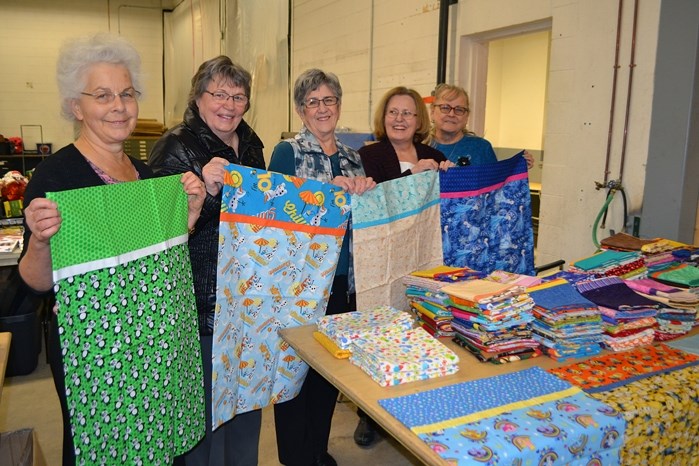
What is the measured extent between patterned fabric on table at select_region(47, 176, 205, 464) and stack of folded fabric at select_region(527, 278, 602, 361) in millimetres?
1250

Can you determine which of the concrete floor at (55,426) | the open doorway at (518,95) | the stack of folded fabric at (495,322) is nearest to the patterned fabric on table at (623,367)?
the stack of folded fabric at (495,322)

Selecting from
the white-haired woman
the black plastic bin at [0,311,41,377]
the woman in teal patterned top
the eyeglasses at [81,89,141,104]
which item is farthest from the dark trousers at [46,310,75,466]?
the black plastic bin at [0,311,41,377]

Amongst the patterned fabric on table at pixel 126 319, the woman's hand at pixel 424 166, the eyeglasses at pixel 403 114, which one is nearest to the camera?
the patterned fabric on table at pixel 126 319

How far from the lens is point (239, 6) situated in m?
7.34

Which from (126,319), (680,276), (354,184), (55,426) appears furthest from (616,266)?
(55,426)

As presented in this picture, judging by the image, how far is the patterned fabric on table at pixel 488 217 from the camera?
2641 mm

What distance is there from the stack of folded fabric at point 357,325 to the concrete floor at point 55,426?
1.20 metres

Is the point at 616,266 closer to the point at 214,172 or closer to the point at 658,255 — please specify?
the point at 658,255

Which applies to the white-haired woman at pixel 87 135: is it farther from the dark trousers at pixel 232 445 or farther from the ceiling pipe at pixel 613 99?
the ceiling pipe at pixel 613 99

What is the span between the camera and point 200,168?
2068 millimetres

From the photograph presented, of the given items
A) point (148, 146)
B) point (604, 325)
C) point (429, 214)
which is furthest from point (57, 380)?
point (148, 146)

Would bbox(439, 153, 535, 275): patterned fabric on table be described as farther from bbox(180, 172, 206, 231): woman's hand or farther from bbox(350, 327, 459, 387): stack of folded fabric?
bbox(180, 172, 206, 231): woman's hand

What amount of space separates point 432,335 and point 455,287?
0.20 metres

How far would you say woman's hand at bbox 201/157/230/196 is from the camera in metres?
1.97
